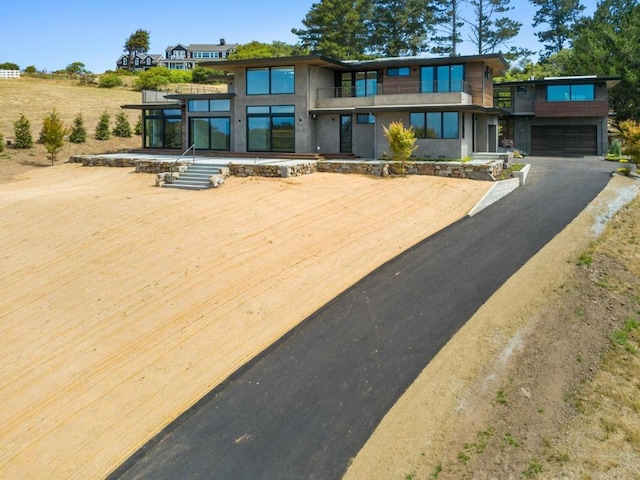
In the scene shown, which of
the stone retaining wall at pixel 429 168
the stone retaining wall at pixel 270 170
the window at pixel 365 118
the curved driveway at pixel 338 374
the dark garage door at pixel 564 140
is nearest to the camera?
the curved driveway at pixel 338 374

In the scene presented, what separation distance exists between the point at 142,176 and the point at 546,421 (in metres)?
24.8

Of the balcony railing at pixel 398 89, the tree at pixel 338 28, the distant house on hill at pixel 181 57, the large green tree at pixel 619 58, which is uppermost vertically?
the distant house on hill at pixel 181 57

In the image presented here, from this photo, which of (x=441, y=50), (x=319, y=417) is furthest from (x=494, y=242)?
(x=441, y=50)

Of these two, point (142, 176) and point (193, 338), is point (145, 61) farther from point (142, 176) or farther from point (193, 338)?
point (193, 338)

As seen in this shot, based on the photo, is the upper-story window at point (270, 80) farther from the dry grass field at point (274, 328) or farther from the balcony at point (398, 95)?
the dry grass field at point (274, 328)

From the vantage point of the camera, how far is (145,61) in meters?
123

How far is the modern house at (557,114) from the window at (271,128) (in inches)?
619

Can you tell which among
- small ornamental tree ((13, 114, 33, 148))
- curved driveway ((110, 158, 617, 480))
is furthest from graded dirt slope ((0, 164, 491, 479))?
small ornamental tree ((13, 114, 33, 148))

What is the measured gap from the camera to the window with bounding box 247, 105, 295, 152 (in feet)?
106

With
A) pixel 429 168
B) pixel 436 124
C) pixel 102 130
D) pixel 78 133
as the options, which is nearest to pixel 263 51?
pixel 102 130

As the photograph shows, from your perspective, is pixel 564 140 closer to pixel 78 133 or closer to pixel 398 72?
pixel 398 72

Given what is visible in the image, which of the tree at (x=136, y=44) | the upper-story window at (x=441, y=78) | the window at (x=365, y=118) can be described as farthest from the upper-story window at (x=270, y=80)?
the tree at (x=136, y=44)

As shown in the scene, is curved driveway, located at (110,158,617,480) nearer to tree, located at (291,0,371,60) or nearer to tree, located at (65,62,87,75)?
tree, located at (291,0,371,60)

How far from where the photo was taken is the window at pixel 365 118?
103 feet
